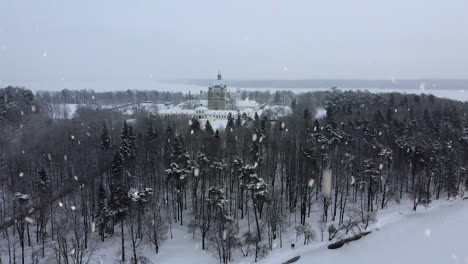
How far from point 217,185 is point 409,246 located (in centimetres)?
2324

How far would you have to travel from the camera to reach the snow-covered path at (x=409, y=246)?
33750 millimetres

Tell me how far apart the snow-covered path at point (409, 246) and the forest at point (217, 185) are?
2021mm

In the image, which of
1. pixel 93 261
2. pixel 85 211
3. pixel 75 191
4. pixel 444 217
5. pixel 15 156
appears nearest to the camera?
pixel 93 261

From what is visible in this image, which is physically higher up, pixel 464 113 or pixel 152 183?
pixel 464 113

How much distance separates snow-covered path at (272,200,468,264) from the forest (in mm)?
2021

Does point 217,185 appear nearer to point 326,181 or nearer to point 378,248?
point 326,181

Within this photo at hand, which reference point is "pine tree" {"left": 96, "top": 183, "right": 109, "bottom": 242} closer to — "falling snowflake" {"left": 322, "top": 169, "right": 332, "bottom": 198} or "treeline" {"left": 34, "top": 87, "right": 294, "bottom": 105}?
"falling snowflake" {"left": 322, "top": 169, "right": 332, "bottom": 198}

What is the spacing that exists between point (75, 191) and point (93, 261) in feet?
48.8

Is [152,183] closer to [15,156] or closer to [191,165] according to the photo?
[191,165]

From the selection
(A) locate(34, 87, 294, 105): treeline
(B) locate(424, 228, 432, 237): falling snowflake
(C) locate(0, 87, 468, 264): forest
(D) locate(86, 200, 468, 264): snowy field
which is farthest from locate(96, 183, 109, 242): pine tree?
(A) locate(34, 87, 294, 105): treeline

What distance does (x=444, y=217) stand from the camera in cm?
4269

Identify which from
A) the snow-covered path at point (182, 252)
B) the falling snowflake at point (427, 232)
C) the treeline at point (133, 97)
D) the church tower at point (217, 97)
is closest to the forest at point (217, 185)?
the snow-covered path at point (182, 252)

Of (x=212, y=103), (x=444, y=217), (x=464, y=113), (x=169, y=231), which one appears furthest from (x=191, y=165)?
(x=212, y=103)

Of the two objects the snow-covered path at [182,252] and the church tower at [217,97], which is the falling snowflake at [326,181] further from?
the church tower at [217,97]
